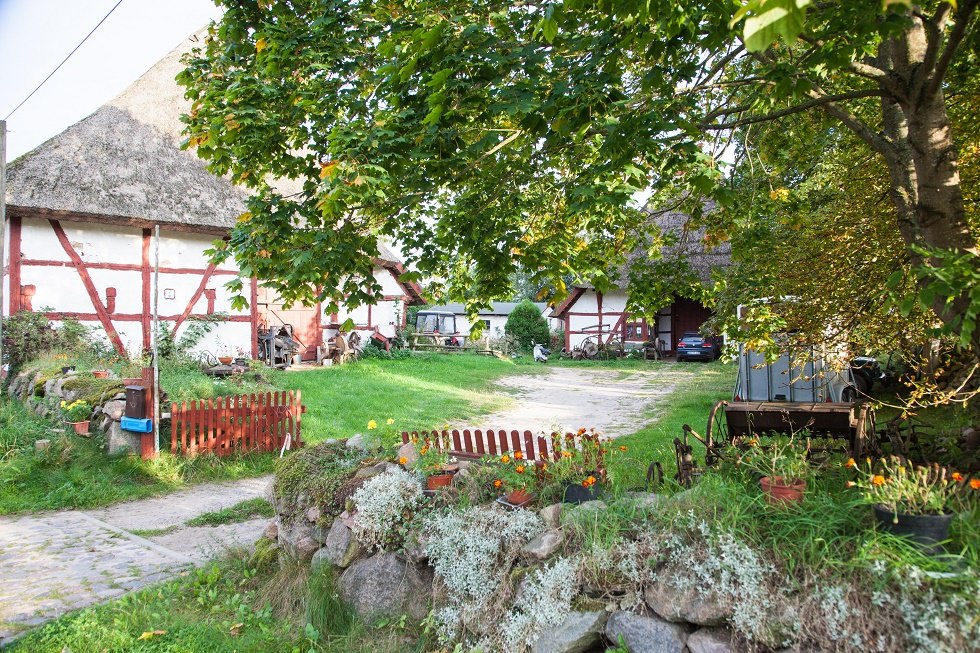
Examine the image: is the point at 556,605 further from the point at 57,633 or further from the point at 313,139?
the point at 313,139

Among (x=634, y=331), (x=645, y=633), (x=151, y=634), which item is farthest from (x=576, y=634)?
(x=634, y=331)

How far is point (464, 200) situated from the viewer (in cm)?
504

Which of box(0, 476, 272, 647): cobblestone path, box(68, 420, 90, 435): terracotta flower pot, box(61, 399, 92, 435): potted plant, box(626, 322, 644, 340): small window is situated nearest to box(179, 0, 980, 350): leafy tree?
box(0, 476, 272, 647): cobblestone path

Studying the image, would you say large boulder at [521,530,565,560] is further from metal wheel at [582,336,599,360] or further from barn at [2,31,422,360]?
metal wheel at [582,336,599,360]

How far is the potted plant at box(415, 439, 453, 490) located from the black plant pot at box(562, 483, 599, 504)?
83cm

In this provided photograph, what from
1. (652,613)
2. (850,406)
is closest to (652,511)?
(652,613)

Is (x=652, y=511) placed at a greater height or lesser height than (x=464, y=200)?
lesser

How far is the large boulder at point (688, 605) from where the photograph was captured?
258 centimetres

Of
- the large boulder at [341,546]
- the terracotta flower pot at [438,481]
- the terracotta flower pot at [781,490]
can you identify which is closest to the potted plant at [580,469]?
the terracotta flower pot at [438,481]

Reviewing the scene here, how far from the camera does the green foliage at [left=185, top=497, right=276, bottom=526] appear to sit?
6.14m

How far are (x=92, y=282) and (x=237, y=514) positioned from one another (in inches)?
370

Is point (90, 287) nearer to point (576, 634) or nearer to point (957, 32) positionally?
point (576, 634)

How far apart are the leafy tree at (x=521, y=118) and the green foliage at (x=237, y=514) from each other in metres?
2.55

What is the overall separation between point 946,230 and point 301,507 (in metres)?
4.31
